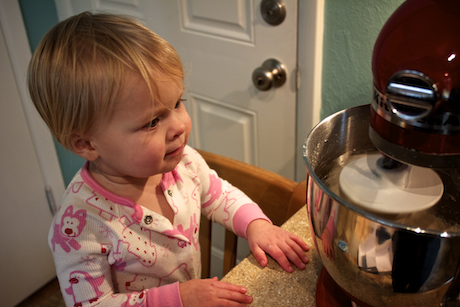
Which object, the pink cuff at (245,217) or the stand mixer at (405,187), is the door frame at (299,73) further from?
the stand mixer at (405,187)

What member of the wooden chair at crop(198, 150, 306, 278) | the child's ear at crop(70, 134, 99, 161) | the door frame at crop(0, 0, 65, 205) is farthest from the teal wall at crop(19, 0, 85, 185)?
the child's ear at crop(70, 134, 99, 161)

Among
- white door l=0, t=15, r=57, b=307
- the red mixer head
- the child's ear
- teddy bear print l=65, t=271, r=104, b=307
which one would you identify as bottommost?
white door l=0, t=15, r=57, b=307

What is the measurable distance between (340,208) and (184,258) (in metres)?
0.45

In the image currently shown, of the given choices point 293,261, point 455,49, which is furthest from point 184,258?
point 455,49

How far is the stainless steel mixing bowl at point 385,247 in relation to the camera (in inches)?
15.1

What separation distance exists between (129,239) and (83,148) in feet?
0.58

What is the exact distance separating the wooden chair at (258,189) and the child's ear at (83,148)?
1.12 ft

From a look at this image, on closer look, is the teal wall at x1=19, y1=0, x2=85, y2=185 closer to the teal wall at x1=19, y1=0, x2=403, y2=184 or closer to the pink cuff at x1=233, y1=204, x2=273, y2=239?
the teal wall at x1=19, y1=0, x2=403, y2=184

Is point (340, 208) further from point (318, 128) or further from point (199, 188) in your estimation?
point (199, 188)

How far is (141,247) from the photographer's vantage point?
703 mm

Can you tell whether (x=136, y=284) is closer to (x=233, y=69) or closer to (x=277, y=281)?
(x=277, y=281)

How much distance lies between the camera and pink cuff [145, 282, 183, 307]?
0.63 m

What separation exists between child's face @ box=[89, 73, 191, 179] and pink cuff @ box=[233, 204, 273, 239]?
8.2 inches

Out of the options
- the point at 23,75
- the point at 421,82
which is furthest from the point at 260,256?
the point at 23,75
